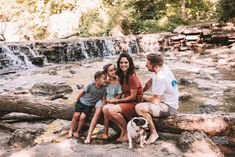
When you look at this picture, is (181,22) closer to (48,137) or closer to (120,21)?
(120,21)

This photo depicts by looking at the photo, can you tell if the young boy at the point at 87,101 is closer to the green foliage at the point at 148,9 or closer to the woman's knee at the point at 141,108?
the woman's knee at the point at 141,108

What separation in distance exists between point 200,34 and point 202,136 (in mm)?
14971

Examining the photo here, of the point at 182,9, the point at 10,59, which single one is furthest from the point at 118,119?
the point at 182,9

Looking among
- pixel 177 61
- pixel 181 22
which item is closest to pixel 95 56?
pixel 177 61

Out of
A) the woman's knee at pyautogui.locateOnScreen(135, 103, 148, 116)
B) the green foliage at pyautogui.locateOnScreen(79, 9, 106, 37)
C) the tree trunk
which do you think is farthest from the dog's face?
the tree trunk

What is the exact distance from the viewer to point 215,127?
15.7 ft

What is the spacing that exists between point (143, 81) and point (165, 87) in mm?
5889

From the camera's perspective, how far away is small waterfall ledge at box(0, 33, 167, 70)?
14789 mm

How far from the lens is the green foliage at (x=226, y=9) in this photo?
1947 centimetres

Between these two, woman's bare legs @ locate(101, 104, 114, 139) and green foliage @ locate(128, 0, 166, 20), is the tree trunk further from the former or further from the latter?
woman's bare legs @ locate(101, 104, 114, 139)

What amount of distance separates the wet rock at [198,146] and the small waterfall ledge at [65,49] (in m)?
11.3

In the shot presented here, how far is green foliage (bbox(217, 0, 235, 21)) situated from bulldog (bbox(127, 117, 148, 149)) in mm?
16631

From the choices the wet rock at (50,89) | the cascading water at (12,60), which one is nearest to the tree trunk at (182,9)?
the cascading water at (12,60)

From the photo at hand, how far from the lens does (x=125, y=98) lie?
4891mm
